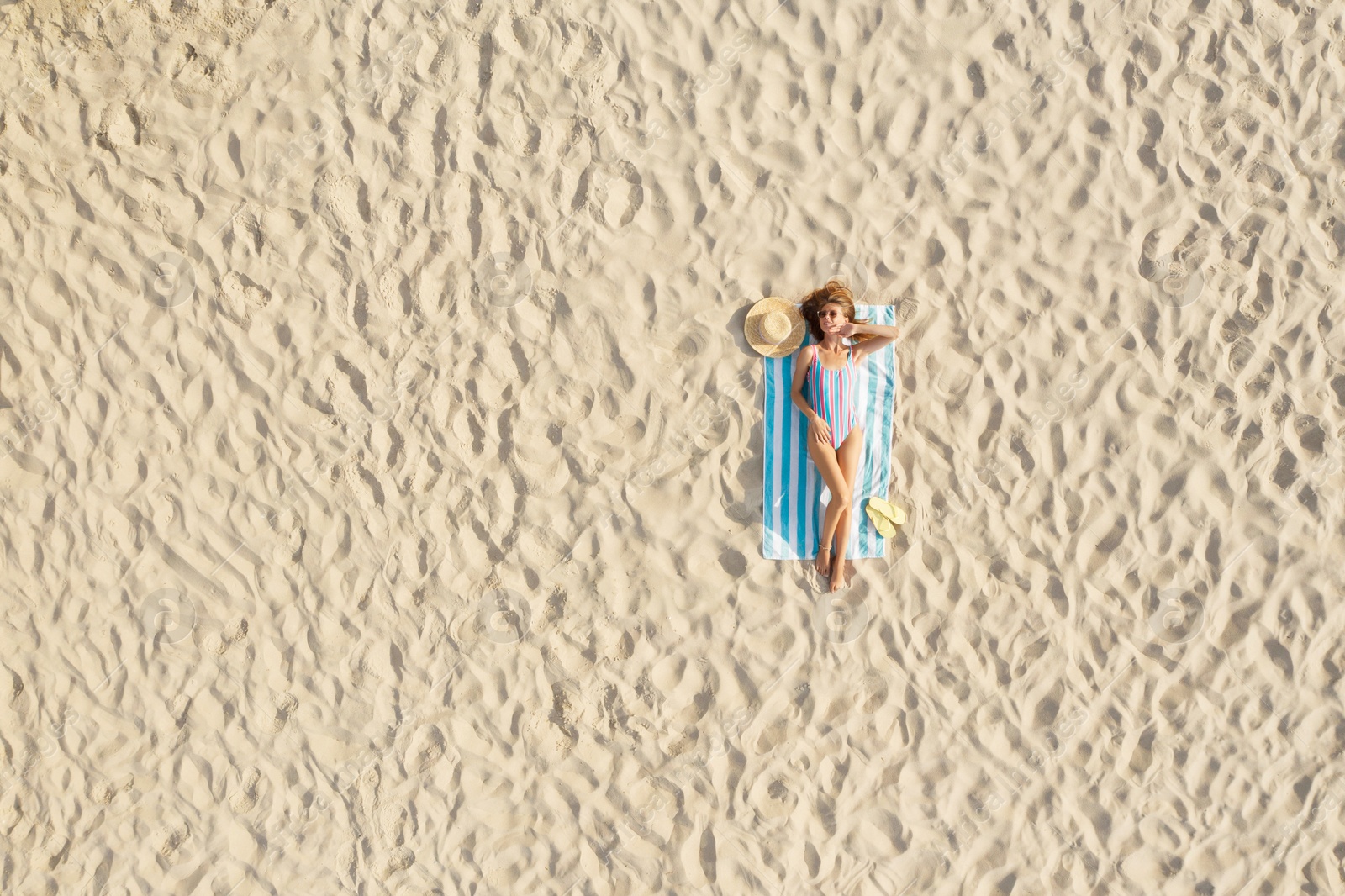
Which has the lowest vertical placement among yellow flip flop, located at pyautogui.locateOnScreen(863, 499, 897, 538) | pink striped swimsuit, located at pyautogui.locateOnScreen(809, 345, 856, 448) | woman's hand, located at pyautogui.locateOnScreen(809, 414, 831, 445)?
yellow flip flop, located at pyautogui.locateOnScreen(863, 499, 897, 538)

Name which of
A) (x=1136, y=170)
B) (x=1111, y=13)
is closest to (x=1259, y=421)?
(x=1136, y=170)

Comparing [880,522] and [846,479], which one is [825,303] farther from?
[880,522]

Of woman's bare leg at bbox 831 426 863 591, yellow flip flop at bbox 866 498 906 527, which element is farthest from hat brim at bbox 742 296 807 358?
yellow flip flop at bbox 866 498 906 527

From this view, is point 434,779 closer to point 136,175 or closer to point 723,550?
point 723,550

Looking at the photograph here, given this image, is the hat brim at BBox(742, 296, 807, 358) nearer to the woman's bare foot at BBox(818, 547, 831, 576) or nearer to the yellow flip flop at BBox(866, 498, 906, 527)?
the yellow flip flop at BBox(866, 498, 906, 527)

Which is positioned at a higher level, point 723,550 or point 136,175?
point 136,175

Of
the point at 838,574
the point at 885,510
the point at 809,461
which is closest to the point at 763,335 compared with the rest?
the point at 809,461
